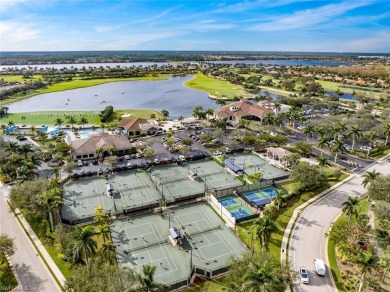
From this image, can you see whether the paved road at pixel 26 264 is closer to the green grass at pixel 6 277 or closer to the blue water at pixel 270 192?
the green grass at pixel 6 277

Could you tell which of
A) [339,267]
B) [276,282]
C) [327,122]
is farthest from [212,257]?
[327,122]

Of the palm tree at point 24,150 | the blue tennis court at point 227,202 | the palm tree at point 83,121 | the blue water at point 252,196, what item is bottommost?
the blue tennis court at point 227,202

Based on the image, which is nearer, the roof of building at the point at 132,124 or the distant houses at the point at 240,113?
the roof of building at the point at 132,124

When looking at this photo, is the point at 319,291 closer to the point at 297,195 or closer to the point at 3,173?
the point at 297,195

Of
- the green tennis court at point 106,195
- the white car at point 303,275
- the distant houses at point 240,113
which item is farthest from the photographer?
the distant houses at point 240,113

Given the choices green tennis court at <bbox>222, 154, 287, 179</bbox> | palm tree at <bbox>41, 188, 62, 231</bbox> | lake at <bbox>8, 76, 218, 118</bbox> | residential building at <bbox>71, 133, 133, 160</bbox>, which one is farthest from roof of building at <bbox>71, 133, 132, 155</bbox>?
lake at <bbox>8, 76, 218, 118</bbox>

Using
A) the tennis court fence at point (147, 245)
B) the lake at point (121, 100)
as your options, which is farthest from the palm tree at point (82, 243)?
the lake at point (121, 100)

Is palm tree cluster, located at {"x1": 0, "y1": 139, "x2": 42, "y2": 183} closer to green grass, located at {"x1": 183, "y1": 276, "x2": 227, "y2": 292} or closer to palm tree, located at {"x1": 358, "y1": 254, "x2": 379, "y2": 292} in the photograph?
green grass, located at {"x1": 183, "y1": 276, "x2": 227, "y2": 292}
